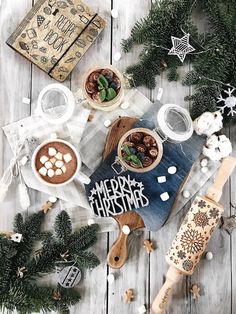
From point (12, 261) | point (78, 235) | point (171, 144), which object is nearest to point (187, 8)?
point (171, 144)

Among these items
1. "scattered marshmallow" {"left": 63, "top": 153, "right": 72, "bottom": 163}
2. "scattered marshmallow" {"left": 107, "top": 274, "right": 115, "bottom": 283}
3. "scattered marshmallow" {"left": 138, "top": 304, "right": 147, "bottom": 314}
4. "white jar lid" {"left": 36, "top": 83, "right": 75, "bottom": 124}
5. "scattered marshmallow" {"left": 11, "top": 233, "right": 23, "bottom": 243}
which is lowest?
"scattered marshmallow" {"left": 11, "top": 233, "right": 23, "bottom": 243}

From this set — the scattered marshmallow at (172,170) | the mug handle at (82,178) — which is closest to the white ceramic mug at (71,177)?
the mug handle at (82,178)

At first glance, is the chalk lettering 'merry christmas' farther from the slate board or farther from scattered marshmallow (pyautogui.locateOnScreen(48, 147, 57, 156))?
scattered marshmallow (pyautogui.locateOnScreen(48, 147, 57, 156))

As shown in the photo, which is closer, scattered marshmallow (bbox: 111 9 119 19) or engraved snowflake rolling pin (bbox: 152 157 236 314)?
engraved snowflake rolling pin (bbox: 152 157 236 314)

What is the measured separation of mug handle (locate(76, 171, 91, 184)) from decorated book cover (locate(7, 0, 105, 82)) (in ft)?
0.83

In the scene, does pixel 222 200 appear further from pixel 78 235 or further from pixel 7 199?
pixel 7 199

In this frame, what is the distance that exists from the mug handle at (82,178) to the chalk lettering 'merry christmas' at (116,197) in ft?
0.08

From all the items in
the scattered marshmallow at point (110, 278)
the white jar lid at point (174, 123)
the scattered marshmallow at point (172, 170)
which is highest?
the white jar lid at point (174, 123)

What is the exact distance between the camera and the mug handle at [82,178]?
1561mm

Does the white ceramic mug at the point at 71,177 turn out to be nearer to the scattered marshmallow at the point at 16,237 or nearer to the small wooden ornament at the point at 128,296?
the scattered marshmallow at the point at 16,237

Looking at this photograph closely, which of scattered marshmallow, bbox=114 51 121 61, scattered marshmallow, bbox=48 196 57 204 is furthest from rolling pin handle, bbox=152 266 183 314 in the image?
scattered marshmallow, bbox=114 51 121 61

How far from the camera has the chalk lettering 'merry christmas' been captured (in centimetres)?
155

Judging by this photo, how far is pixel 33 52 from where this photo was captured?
1.58 metres

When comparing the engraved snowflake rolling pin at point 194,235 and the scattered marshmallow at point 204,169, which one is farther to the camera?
the scattered marshmallow at point 204,169
